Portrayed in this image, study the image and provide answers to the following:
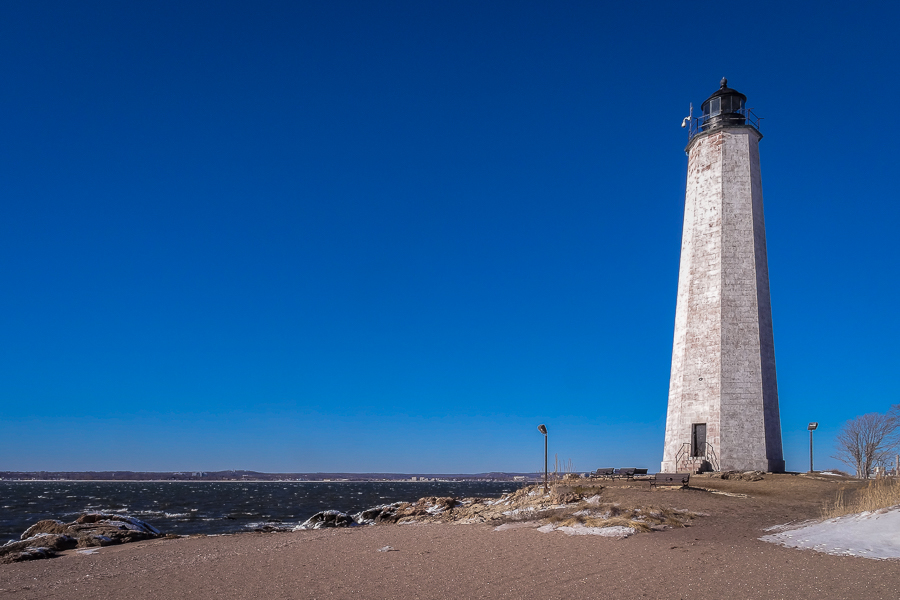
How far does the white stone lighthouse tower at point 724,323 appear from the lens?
78.0 ft

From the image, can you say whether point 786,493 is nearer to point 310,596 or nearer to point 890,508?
point 890,508

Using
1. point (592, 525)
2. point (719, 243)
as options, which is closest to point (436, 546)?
point (592, 525)

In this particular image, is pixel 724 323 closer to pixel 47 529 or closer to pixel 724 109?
pixel 724 109

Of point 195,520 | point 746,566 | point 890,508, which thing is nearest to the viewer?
point 746,566

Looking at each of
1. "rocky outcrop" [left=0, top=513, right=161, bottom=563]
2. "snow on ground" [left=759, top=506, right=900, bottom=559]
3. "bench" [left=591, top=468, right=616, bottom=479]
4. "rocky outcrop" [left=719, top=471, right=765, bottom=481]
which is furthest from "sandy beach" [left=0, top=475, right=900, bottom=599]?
"bench" [left=591, top=468, right=616, bottom=479]

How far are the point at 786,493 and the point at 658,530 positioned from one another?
347 inches

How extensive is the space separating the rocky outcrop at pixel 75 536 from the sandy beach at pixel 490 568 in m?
0.94

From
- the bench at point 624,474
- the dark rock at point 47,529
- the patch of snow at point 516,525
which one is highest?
the bench at point 624,474

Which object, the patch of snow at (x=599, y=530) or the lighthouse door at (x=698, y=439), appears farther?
the lighthouse door at (x=698, y=439)

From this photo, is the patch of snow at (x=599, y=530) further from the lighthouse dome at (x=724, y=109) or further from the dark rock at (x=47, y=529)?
the lighthouse dome at (x=724, y=109)

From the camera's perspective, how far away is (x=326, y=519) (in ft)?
93.1

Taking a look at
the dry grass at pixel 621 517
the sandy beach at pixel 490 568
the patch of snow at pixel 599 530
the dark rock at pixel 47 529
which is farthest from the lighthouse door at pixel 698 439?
the dark rock at pixel 47 529

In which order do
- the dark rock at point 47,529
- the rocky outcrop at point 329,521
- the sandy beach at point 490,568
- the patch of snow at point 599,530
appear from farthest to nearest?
the rocky outcrop at point 329,521 → the dark rock at point 47,529 → the patch of snow at point 599,530 → the sandy beach at point 490,568

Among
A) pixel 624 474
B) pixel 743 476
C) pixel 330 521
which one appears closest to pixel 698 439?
pixel 743 476
